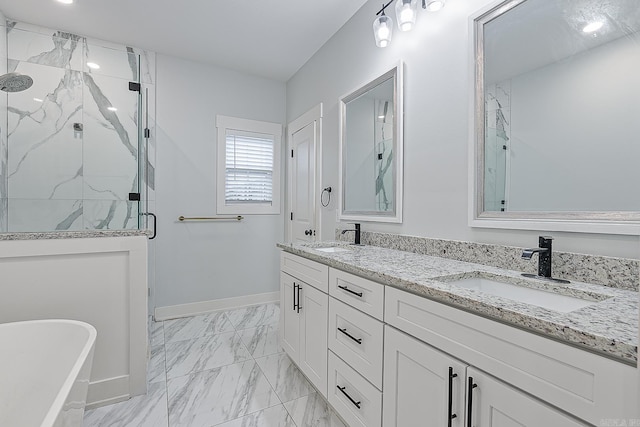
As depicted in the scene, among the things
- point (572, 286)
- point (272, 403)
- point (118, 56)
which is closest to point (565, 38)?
point (572, 286)

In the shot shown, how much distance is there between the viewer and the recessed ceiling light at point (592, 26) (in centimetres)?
113

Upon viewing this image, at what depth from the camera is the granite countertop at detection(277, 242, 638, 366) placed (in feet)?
2.13

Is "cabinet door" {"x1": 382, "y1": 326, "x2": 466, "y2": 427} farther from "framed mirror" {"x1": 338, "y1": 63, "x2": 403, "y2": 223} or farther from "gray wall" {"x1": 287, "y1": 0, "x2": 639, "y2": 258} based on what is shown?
"framed mirror" {"x1": 338, "y1": 63, "x2": 403, "y2": 223}

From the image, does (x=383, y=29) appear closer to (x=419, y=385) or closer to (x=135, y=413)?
(x=419, y=385)

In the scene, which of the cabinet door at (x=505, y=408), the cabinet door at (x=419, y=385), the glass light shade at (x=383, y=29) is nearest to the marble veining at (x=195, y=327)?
the cabinet door at (x=419, y=385)

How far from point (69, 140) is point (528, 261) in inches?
110

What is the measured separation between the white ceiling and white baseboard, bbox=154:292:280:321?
8.73ft

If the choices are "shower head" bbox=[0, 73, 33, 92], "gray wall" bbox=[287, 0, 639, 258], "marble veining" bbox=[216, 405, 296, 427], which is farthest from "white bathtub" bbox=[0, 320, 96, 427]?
"gray wall" bbox=[287, 0, 639, 258]

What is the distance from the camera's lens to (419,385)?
1.09 m

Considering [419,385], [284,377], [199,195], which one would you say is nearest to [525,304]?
[419,385]

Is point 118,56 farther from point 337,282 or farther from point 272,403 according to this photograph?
point 272,403

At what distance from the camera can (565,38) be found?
122 centimetres

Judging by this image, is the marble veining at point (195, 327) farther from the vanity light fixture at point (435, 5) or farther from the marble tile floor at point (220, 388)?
the vanity light fixture at point (435, 5)

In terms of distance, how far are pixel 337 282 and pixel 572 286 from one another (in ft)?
3.14
